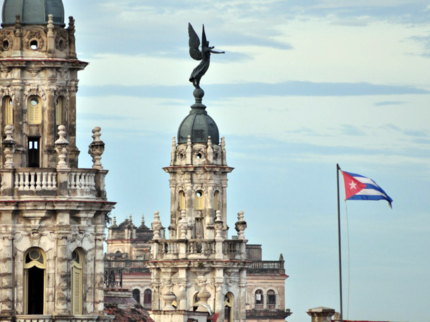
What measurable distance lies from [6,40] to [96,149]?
5313 millimetres

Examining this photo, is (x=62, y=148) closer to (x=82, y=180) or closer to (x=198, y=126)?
(x=82, y=180)

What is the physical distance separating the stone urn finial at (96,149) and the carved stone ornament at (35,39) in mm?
3771

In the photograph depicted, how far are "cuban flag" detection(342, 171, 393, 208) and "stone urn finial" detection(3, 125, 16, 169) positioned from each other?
658 inches

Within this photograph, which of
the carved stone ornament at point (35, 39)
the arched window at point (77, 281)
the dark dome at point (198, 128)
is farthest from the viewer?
the dark dome at point (198, 128)

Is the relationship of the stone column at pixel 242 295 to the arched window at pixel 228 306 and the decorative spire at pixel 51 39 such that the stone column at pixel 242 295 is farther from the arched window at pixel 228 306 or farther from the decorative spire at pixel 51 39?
the decorative spire at pixel 51 39

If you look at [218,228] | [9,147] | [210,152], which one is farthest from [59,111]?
[210,152]

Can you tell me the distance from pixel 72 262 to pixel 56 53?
25.9ft

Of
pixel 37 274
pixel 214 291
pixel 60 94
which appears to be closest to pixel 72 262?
pixel 37 274

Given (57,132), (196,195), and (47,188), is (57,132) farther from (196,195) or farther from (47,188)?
(196,195)

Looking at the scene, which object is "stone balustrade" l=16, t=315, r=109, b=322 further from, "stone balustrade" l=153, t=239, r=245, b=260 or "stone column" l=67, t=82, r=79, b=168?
"stone balustrade" l=153, t=239, r=245, b=260

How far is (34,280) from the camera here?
80625 mm

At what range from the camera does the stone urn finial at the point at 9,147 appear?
80.1m

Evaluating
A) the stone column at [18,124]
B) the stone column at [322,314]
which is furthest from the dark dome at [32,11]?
the stone column at [322,314]

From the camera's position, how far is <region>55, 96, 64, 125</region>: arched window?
267 ft
